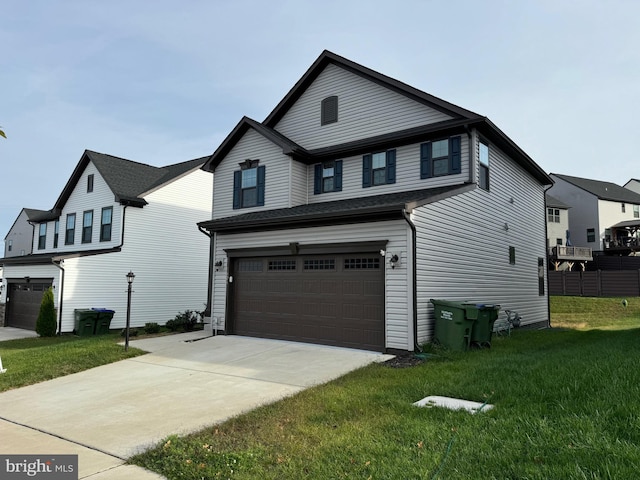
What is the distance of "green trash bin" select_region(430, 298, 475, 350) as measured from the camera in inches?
380

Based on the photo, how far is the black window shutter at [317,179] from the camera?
14.7 metres

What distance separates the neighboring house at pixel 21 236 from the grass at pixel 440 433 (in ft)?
140

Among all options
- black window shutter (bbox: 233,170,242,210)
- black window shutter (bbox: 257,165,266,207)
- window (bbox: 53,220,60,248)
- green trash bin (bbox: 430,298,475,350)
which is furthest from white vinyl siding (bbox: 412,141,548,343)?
window (bbox: 53,220,60,248)

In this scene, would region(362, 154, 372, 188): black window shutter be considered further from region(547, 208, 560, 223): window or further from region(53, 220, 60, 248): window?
region(547, 208, 560, 223): window

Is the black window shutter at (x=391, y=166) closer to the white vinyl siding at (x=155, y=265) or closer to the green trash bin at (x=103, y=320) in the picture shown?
the white vinyl siding at (x=155, y=265)

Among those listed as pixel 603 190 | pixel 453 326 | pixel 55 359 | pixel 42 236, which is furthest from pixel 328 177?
pixel 603 190

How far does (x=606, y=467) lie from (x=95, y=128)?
2426cm

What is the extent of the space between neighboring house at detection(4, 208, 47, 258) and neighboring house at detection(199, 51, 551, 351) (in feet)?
110

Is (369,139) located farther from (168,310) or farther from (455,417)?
(168,310)

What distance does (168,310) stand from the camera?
65.2 ft

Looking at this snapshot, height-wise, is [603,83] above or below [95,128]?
below

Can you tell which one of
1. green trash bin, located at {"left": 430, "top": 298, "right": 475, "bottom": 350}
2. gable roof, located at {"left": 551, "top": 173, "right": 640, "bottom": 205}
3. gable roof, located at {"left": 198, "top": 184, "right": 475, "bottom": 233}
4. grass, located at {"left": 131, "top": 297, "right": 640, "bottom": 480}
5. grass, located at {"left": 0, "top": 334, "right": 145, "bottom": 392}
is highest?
gable roof, located at {"left": 551, "top": 173, "right": 640, "bottom": 205}

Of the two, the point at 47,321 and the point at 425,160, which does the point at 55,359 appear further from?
the point at 425,160

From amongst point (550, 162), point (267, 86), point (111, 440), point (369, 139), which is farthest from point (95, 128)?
point (550, 162)
